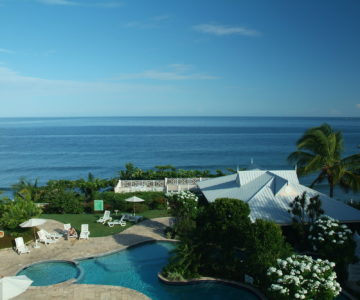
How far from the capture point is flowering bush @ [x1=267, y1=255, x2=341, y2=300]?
958cm

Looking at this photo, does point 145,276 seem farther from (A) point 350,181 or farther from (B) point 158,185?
(A) point 350,181

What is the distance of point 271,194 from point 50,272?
11.5 metres

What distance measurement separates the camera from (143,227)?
65.1ft

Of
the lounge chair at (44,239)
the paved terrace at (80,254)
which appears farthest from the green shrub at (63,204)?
the lounge chair at (44,239)

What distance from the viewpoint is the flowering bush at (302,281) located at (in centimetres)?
958

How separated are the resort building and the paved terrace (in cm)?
448

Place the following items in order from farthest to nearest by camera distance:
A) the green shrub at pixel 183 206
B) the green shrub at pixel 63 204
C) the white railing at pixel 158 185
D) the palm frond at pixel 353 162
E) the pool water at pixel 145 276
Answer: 1. the white railing at pixel 158 185
2. the green shrub at pixel 63 204
3. the palm frond at pixel 353 162
4. the green shrub at pixel 183 206
5. the pool water at pixel 145 276

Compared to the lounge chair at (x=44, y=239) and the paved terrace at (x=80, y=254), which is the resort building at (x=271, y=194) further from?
the lounge chair at (x=44, y=239)

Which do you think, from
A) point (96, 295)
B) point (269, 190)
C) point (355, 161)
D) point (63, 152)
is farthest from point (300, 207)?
point (63, 152)

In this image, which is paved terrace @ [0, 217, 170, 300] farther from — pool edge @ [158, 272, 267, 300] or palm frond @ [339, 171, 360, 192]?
palm frond @ [339, 171, 360, 192]

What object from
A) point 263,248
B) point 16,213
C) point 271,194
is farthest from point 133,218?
point 263,248

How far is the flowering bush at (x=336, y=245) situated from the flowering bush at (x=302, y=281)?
2.94 metres

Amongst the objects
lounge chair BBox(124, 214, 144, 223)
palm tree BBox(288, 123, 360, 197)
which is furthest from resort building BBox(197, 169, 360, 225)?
lounge chair BBox(124, 214, 144, 223)

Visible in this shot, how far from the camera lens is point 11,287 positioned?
33.3 ft
